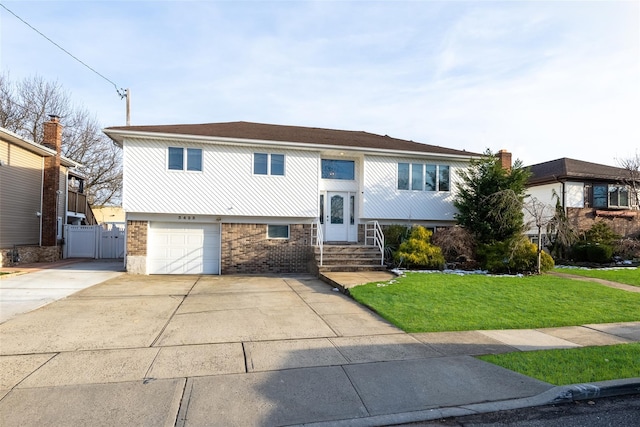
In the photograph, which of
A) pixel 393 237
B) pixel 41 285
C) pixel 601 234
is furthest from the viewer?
pixel 601 234

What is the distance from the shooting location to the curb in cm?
378

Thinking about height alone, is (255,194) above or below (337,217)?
above

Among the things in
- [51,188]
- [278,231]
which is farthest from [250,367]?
[51,188]

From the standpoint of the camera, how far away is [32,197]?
59.8 ft

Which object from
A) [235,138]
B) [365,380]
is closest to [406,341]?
[365,380]

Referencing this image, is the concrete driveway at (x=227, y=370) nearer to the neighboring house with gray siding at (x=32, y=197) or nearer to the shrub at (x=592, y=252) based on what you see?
the neighboring house with gray siding at (x=32, y=197)

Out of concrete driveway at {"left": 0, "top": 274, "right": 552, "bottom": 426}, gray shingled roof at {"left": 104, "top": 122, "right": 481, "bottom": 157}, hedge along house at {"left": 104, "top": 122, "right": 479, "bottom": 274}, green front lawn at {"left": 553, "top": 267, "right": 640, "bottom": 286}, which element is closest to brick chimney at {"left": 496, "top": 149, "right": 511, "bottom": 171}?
gray shingled roof at {"left": 104, "top": 122, "right": 481, "bottom": 157}

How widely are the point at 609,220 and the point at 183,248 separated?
21.2 meters

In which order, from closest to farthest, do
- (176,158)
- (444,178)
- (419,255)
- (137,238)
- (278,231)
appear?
(419,255), (137,238), (176,158), (278,231), (444,178)

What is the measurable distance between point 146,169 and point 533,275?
1398cm

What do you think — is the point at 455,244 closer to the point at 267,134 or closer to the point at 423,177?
the point at 423,177

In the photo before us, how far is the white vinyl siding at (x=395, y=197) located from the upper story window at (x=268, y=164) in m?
3.50

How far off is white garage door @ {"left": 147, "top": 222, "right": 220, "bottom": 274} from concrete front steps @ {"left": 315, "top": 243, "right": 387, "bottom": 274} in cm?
417

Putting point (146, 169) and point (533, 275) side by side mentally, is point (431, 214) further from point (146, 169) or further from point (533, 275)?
point (146, 169)
